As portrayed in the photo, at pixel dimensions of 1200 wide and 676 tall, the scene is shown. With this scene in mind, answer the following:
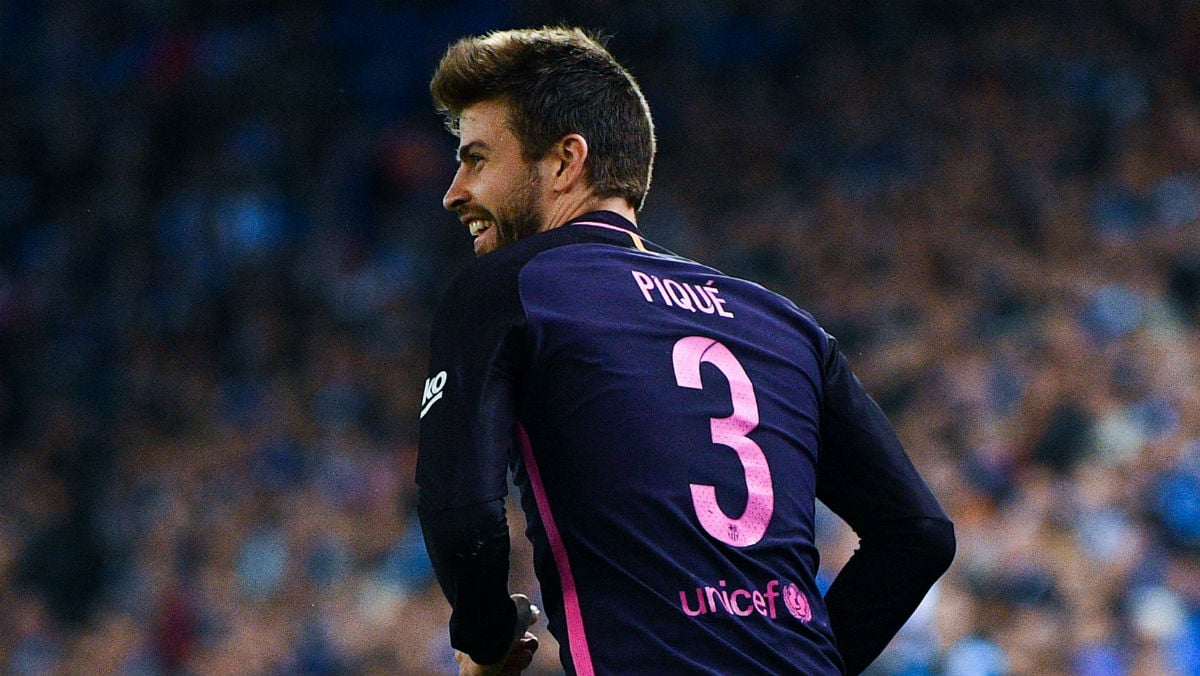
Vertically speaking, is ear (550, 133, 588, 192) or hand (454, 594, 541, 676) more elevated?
ear (550, 133, 588, 192)

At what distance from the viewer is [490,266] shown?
7.08 ft

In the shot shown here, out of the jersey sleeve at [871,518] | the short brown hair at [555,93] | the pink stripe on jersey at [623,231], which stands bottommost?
the jersey sleeve at [871,518]

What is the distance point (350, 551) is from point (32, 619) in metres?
1.92

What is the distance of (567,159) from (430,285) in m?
6.93

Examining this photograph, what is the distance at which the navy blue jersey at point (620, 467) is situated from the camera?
→ 6.68ft

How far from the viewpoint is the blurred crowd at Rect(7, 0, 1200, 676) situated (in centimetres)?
617

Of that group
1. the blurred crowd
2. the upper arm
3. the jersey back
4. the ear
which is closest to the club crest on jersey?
the upper arm

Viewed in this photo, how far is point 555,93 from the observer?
238 cm

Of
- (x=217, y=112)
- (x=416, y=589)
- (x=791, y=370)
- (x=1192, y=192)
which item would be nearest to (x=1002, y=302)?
(x=1192, y=192)

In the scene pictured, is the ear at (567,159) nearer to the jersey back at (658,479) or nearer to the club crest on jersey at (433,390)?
the jersey back at (658,479)

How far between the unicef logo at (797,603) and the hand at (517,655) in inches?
14.2

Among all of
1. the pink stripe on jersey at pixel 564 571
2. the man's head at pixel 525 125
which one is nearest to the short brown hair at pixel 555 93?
the man's head at pixel 525 125

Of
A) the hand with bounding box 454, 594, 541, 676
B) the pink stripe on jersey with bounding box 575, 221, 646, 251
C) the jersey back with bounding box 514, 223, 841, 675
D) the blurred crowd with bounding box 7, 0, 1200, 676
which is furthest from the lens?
the blurred crowd with bounding box 7, 0, 1200, 676

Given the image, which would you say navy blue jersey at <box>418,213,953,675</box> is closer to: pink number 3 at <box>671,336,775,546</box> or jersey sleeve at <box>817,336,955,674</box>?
pink number 3 at <box>671,336,775,546</box>
